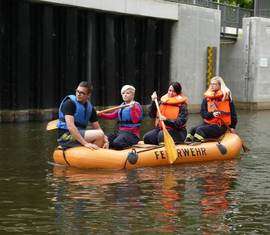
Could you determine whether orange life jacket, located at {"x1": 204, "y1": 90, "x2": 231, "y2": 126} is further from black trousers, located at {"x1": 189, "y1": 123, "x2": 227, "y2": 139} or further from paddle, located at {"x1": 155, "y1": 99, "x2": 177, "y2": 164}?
paddle, located at {"x1": 155, "y1": 99, "x2": 177, "y2": 164}

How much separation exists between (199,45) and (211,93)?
45.5 feet

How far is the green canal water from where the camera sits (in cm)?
582

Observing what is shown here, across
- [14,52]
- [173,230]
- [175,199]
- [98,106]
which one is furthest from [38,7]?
[173,230]

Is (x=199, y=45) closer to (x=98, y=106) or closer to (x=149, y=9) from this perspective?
(x=149, y=9)

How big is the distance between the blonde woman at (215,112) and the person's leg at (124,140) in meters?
1.41

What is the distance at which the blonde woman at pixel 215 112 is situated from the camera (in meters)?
10.6

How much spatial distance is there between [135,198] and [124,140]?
8.53ft

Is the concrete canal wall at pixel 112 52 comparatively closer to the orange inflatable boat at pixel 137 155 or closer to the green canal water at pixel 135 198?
the green canal water at pixel 135 198

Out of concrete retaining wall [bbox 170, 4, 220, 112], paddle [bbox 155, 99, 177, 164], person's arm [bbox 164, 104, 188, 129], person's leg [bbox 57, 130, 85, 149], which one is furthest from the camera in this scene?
concrete retaining wall [bbox 170, 4, 220, 112]

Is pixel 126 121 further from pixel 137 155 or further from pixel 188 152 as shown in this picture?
Answer: pixel 188 152

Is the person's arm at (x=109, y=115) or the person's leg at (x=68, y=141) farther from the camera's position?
the person's arm at (x=109, y=115)

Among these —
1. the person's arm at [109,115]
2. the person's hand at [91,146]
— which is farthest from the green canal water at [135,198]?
the person's arm at [109,115]

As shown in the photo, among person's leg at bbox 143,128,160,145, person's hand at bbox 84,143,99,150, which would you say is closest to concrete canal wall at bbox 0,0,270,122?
person's leg at bbox 143,128,160,145

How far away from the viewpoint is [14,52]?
1708 cm
